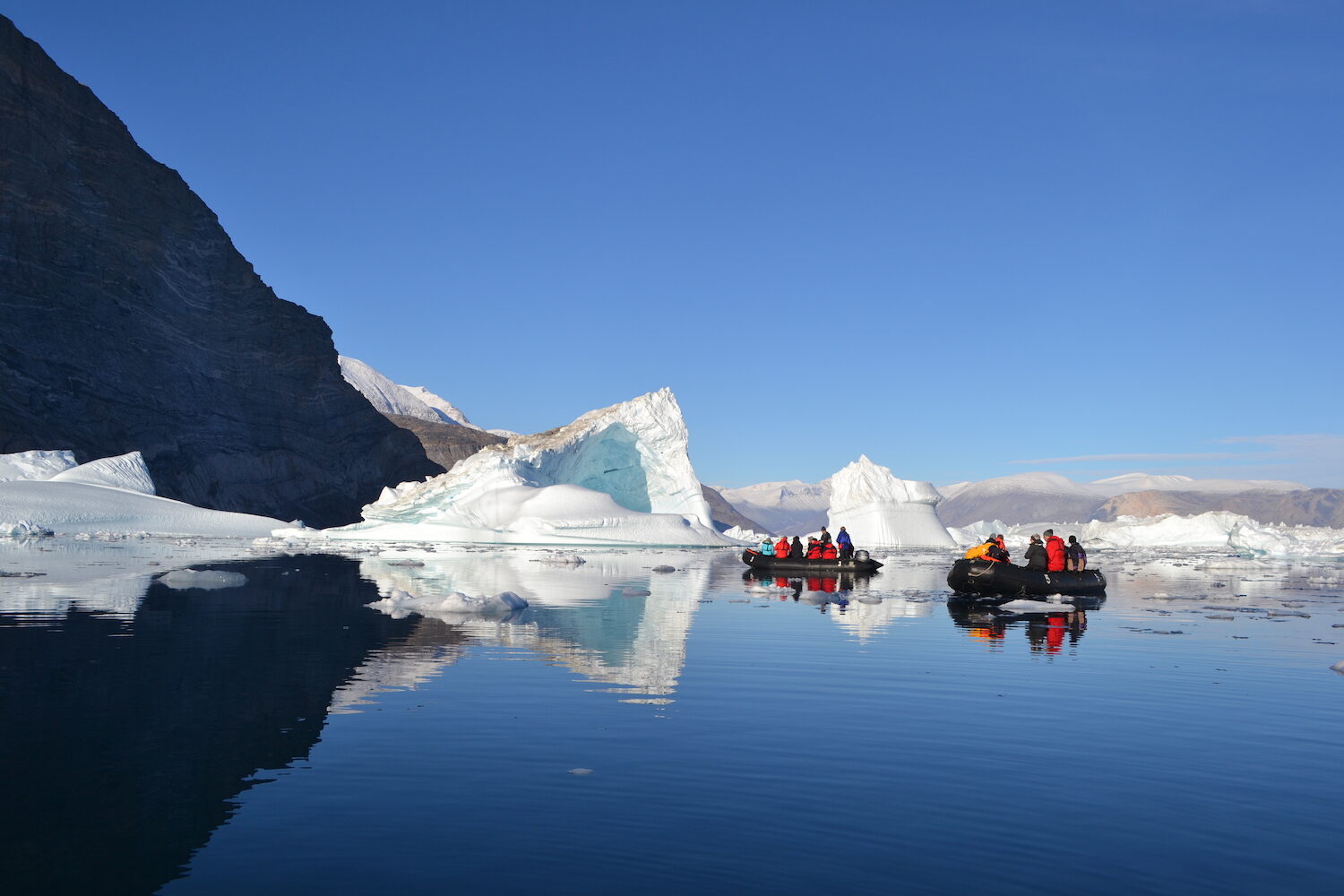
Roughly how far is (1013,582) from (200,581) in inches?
592

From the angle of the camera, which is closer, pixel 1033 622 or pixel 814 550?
pixel 1033 622

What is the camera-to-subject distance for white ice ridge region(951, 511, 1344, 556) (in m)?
54.8

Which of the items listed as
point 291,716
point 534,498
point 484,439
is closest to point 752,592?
point 291,716

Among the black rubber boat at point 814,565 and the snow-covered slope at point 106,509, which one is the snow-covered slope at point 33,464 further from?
the black rubber boat at point 814,565

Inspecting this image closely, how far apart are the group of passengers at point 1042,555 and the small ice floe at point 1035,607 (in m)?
0.78

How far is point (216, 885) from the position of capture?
4.44 m

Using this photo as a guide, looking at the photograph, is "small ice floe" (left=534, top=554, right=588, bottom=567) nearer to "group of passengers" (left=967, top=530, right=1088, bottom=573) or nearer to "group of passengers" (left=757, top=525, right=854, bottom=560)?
"group of passengers" (left=757, top=525, right=854, bottom=560)

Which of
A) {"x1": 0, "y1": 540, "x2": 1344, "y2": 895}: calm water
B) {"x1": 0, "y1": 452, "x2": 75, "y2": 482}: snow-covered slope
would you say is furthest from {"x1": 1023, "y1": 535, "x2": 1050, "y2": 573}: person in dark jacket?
{"x1": 0, "y1": 452, "x2": 75, "y2": 482}: snow-covered slope

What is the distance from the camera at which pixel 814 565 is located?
27.0m

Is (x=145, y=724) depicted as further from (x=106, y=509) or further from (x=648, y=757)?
(x=106, y=509)

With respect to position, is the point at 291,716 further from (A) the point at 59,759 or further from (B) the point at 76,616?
(B) the point at 76,616

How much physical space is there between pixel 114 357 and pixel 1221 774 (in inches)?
2735

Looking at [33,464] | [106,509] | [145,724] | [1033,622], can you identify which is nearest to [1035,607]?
[1033,622]

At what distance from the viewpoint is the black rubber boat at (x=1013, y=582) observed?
1988 centimetres
